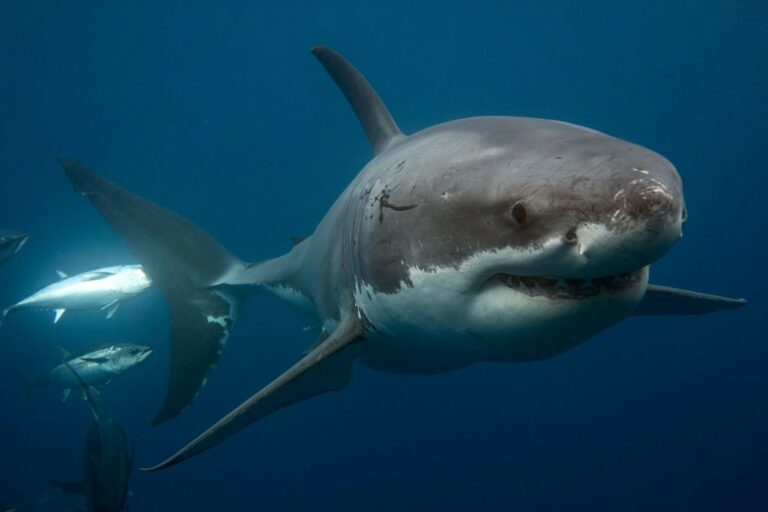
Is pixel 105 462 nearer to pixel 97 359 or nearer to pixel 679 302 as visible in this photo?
pixel 97 359

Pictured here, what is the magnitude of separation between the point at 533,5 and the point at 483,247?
51.4 metres

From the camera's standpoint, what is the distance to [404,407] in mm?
19891

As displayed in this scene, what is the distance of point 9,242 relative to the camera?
26.6 feet

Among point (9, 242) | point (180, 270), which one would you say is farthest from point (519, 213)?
point (9, 242)

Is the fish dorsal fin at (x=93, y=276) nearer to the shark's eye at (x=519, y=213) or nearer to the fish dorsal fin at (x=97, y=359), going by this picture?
the fish dorsal fin at (x=97, y=359)

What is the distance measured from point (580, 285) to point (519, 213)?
1.17 feet

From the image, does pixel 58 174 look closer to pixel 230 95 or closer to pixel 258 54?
pixel 230 95

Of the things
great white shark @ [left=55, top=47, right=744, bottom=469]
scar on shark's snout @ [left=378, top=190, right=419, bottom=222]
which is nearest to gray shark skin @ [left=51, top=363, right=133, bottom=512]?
great white shark @ [left=55, top=47, right=744, bottom=469]

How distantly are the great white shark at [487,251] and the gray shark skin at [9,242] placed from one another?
605 centimetres

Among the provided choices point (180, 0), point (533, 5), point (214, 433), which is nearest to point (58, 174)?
point (180, 0)

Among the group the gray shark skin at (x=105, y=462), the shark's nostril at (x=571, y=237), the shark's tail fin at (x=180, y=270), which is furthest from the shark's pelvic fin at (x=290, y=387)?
the gray shark skin at (x=105, y=462)

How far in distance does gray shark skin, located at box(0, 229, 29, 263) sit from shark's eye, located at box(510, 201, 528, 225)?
28.3 feet

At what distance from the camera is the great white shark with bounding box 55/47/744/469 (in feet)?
5.59

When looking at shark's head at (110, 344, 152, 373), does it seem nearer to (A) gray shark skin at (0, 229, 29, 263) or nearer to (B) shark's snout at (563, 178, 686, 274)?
(A) gray shark skin at (0, 229, 29, 263)
